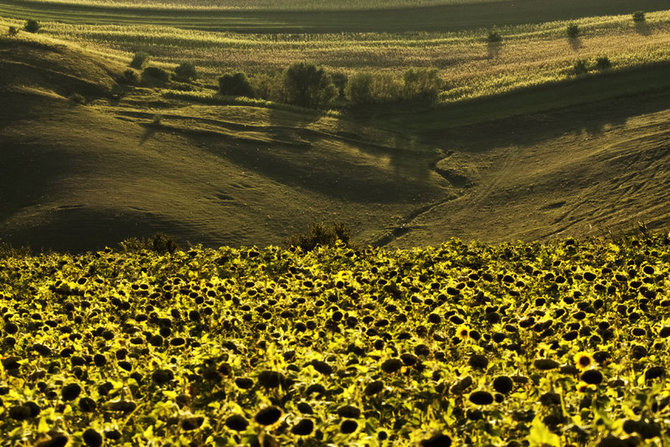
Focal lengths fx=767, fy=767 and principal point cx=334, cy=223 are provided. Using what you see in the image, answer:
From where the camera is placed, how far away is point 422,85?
77188mm

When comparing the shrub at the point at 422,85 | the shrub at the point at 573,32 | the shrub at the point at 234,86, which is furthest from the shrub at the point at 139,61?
the shrub at the point at 573,32

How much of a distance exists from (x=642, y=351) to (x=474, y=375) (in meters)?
1.84

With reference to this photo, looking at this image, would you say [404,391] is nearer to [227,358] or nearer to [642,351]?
[227,358]

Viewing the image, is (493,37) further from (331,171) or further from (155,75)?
(331,171)

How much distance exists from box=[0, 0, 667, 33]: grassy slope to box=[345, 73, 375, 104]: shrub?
41.8 meters

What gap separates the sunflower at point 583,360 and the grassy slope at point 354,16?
114m

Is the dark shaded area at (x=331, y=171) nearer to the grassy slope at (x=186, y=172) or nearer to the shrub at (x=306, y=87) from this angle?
the grassy slope at (x=186, y=172)

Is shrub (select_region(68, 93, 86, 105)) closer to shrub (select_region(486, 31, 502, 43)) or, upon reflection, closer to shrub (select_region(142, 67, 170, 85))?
shrub (select_region(142, 67, 170, 85))

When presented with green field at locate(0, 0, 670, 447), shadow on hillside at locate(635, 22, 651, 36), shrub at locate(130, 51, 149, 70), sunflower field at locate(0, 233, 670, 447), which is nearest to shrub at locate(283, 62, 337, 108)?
green field at locate(0, 0, 670, 447)

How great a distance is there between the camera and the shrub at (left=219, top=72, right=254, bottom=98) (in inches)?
3061

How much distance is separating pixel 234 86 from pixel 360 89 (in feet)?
42.0

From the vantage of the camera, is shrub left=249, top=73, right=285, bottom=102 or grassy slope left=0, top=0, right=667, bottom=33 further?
grassy slope left=0, top=0, right=667, bottom=33

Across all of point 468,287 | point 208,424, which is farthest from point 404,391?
point 468,287

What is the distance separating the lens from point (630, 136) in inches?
2295
